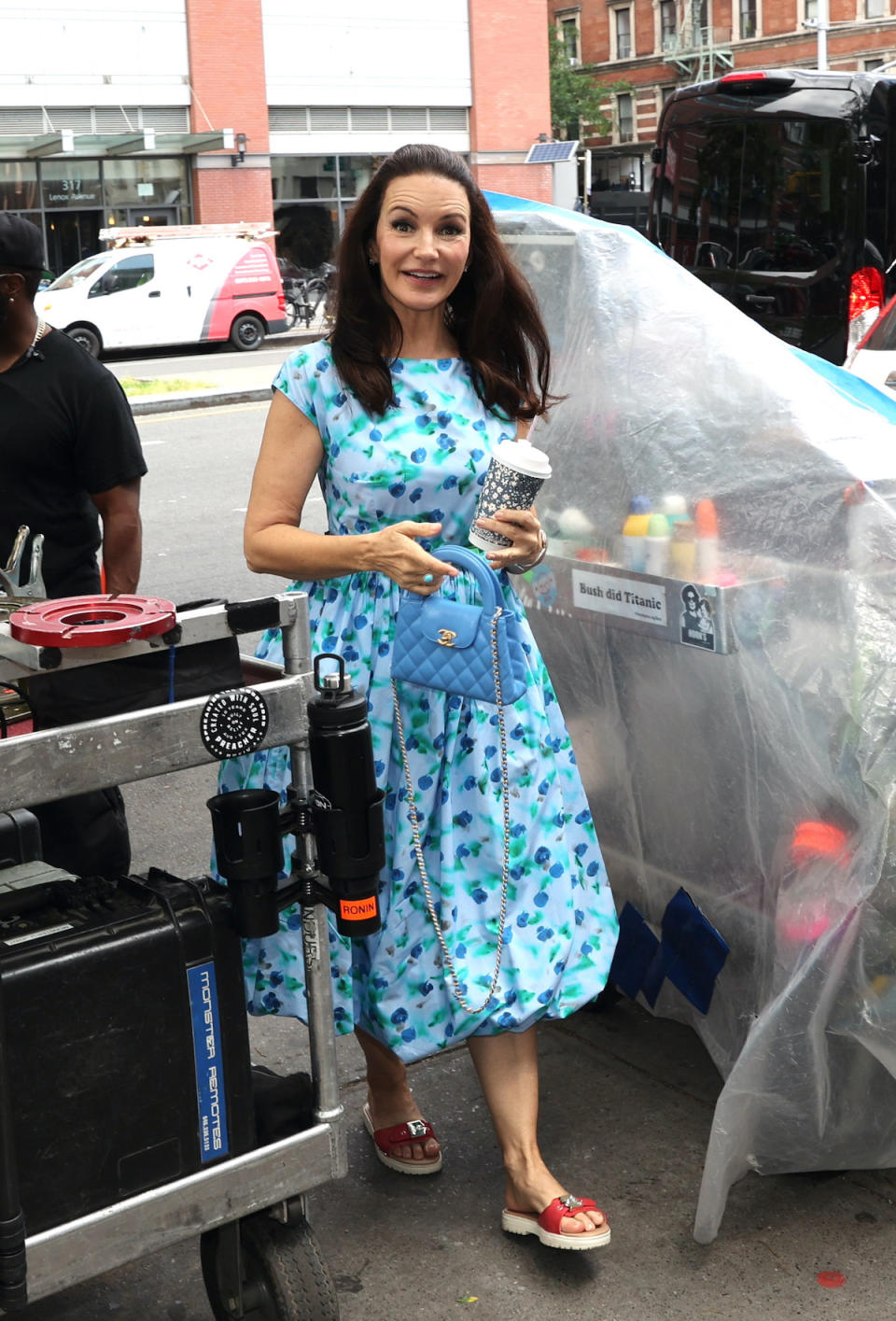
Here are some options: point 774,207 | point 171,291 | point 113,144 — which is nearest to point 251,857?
point 774,207

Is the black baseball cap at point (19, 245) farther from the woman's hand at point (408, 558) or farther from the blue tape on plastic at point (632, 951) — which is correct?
the blue tape on plastic at point (632, 951)

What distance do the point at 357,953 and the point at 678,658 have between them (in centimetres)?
77

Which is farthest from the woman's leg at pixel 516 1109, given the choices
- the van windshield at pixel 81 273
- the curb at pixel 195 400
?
the van windshield at pixel 81 273

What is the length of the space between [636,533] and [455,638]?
57 cm

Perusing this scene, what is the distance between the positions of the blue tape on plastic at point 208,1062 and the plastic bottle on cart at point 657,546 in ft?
3.83

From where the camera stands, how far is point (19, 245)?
321 cm

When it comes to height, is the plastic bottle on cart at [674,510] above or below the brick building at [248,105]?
below

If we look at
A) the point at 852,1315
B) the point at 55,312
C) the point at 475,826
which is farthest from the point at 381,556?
the point at 55,312

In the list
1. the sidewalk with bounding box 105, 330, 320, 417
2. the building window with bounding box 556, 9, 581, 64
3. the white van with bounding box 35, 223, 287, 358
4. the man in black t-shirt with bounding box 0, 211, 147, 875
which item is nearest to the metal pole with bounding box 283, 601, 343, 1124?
the man in black t-shirt with bounding box 0, 211, 147, 875

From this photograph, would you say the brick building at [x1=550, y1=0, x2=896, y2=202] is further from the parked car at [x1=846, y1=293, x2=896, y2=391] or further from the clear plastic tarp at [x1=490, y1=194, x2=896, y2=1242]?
the clear plastic tarp at [x1=490, y1=194, x2=896, y2=1242]

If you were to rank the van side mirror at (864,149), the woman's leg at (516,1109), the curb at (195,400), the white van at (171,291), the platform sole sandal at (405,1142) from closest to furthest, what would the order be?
the woman's leg at (516,1109)
the platform sole sandal at (405,1142)
the van side mirror at (864,149)
the curb at (195,400)
the white van at (171,291)

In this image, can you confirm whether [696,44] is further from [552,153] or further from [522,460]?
[522,460]

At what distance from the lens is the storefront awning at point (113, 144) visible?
1097 inches

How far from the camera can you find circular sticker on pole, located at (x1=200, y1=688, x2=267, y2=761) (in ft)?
6.64
